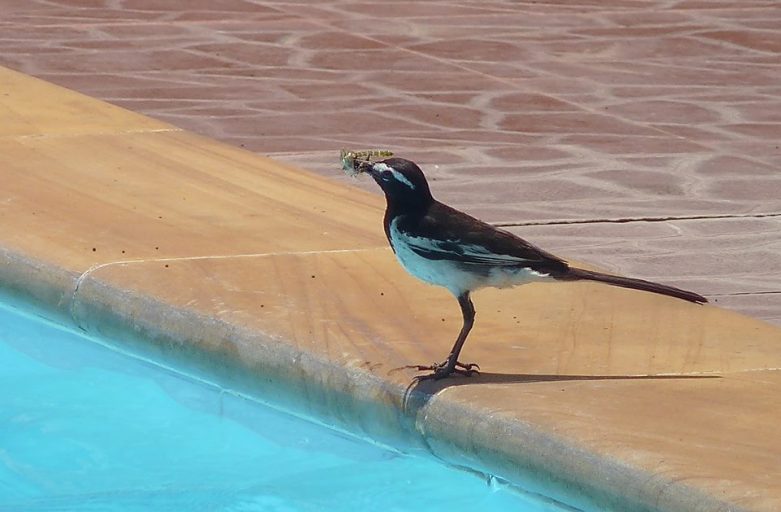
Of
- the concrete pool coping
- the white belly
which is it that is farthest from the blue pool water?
the white belly

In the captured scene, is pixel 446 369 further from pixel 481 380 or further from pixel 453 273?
pixel 453 273

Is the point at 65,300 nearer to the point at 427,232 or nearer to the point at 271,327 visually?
the point at 271,327

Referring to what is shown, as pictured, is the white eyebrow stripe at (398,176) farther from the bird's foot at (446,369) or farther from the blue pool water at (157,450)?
the blue pool water at (157,450)

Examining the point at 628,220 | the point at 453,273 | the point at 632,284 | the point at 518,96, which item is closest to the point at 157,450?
the point at 453,273

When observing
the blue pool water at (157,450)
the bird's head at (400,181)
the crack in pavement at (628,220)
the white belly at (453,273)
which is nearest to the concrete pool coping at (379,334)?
the blue pool water at (157,450)

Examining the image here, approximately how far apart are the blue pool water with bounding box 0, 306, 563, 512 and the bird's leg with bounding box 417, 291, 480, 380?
23 cm

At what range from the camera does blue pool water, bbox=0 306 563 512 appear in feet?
14.0

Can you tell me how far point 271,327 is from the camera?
14.1 ft

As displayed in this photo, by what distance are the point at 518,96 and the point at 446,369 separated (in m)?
5.43

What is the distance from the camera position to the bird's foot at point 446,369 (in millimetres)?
3881

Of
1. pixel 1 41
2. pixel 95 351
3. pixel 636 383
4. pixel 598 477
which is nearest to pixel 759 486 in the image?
pixel 598 477

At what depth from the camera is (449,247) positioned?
12.0 ft

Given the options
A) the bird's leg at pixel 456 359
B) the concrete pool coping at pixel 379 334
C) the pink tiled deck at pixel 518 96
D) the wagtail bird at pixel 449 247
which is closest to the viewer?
the concrete pool coping at pixel 379 334

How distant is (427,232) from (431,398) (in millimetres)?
420
